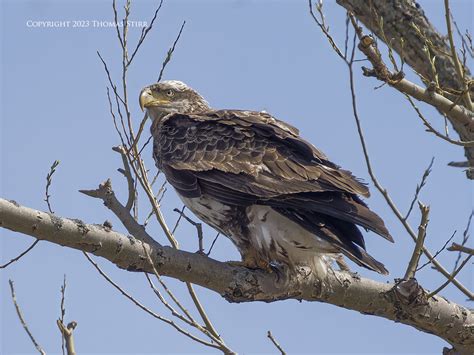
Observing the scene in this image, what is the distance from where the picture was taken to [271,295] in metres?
5.77

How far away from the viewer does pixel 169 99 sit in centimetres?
789

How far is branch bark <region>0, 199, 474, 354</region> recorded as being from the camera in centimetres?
484

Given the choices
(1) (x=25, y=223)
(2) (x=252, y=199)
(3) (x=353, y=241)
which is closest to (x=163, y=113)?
(2) (x=252, y=199)

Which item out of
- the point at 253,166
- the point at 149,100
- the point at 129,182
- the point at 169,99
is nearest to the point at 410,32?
the point at 169,99

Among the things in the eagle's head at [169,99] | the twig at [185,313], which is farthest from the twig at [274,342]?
the eagle's head at [169,99]

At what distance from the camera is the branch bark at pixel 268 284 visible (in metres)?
4.84

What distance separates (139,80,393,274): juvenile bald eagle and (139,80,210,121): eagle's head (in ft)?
2.45

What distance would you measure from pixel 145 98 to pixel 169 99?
0.25 metres

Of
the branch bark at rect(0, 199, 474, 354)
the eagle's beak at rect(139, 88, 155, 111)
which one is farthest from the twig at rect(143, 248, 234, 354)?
the eagle's beak at rect(139, 88, 155, 111)

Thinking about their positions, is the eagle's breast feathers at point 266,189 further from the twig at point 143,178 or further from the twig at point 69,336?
the twig at point 69,336

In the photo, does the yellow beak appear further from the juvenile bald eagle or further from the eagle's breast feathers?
the eagle's breast feathers

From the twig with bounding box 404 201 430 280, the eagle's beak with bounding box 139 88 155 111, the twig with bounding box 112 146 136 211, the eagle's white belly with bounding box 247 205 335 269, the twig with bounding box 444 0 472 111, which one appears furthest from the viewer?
the eagle's beak with bounding box 139 88 155 111

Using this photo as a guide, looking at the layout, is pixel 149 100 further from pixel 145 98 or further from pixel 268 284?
pixel 268 284

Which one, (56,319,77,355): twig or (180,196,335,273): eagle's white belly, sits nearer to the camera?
(56,319,77,355): twig
